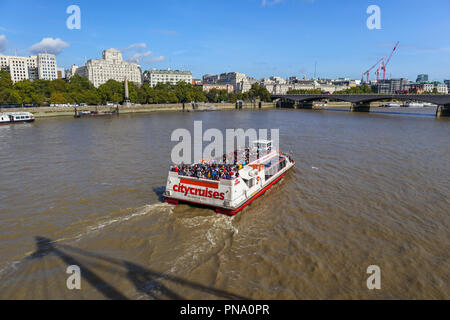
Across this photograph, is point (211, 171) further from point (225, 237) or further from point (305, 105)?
point (305, 105)

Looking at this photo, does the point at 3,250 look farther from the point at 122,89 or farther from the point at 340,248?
the point at 122,89

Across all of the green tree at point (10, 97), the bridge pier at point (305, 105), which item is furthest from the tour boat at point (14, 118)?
the bridge pier at point (305, 105)

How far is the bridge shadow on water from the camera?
301 inches

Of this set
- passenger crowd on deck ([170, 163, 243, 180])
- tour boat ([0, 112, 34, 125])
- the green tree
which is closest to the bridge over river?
passenger crowd on deck ([170, 163, 243, 180])

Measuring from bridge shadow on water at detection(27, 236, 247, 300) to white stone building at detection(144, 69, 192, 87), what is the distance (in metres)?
160

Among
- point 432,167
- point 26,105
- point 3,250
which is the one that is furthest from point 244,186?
point 26,105

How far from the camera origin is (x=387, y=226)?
38.6ft

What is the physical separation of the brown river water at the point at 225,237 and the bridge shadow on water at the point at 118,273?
1.4 inches

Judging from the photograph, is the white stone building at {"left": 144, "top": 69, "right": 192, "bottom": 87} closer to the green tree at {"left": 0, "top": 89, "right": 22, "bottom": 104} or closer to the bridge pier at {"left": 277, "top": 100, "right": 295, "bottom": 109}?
the bridge pier at {"left": 277, "top": 100, "right": 295, "bottom": 109}

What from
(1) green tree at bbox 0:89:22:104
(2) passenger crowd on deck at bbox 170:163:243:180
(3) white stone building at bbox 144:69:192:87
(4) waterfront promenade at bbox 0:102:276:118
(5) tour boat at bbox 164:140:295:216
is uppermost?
(3) white stone building at bbox 144:69:192:87

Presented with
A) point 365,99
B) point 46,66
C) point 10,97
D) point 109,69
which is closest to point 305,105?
point 365,99

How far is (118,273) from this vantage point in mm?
8422
